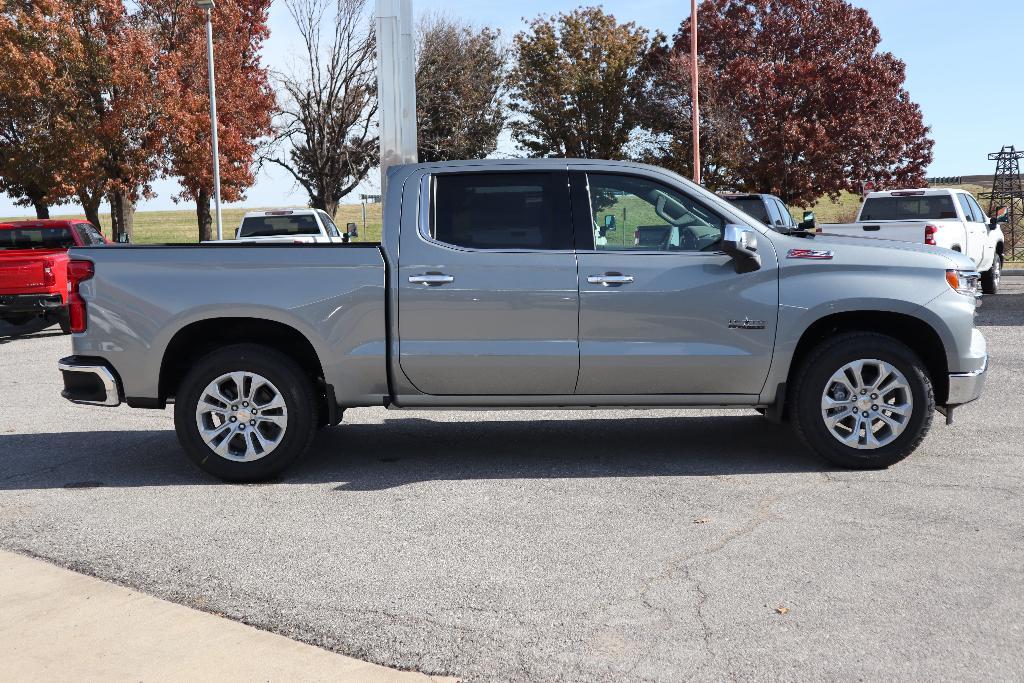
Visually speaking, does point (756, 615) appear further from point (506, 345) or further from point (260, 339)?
point (260, 339)

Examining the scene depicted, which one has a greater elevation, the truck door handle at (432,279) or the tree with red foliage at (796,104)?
the tree with red foliage at (796,104)

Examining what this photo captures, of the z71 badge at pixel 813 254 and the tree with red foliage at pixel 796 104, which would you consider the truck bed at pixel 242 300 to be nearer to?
the z71 badge at pixel 813 254

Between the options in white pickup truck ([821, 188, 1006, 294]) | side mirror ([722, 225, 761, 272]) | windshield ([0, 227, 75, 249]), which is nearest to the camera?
side mirror ([722, 225, 761, 272])

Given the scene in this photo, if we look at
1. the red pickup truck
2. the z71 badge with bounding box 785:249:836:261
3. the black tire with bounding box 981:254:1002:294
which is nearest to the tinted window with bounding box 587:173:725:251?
the z71 badge with bounding box 785:249:836:261

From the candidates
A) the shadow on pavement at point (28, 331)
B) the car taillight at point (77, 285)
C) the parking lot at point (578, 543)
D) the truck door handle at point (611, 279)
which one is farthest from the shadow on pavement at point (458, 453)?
the shadow on pavement at point (28, 331)

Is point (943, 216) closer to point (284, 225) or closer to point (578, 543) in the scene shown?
point (284, 225)

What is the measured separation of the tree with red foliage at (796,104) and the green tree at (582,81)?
290 centimetres

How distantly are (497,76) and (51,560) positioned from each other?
45.0m

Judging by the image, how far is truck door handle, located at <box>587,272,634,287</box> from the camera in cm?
659

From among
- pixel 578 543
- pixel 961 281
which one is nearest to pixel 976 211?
pixel 961 281

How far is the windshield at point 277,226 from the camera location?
911 inches

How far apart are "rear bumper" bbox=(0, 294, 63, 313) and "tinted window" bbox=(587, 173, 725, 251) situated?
1192 centimetres

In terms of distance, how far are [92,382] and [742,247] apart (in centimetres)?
411

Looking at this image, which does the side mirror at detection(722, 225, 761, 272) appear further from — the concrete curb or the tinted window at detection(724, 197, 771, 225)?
the tinted window at detection(724, 197, 771, 225)
